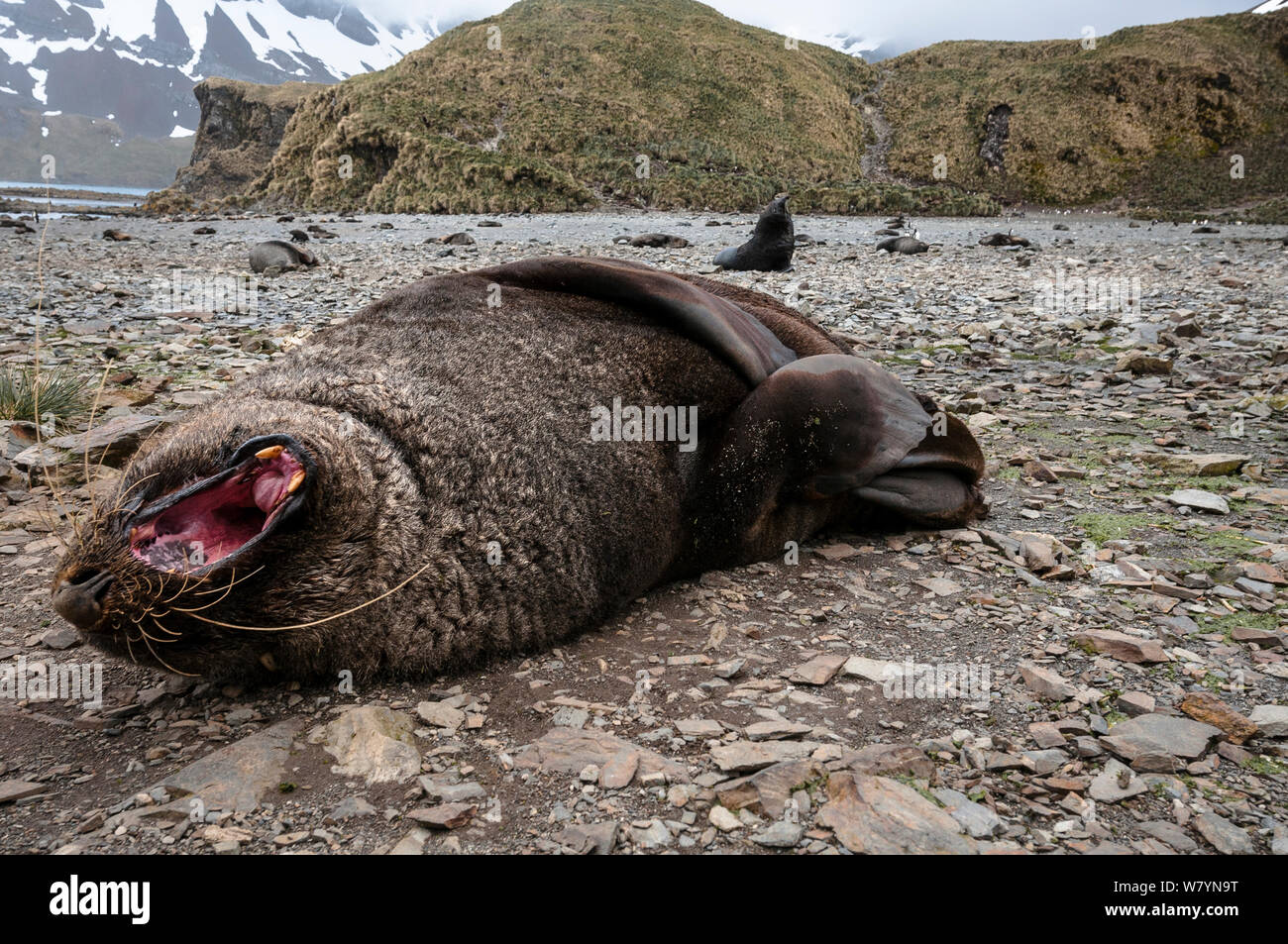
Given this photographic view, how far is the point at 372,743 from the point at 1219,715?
2.83m

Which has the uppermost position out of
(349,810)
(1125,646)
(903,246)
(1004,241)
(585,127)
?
(585,127)

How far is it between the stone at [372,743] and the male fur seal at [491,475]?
8.7 inches

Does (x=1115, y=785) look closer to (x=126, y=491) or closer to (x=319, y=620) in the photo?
(x=319, y=620)

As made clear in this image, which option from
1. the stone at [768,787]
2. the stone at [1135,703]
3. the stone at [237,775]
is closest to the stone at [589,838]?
Answer: the stone at [768,787]

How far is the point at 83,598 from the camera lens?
239 cm

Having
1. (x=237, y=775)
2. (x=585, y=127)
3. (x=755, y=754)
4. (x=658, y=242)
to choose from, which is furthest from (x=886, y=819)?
(x=585, y=127)

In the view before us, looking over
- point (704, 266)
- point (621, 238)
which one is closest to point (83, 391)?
point (704, 266)

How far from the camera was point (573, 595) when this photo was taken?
Answer: 350 cm

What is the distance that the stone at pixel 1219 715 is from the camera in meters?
2.74

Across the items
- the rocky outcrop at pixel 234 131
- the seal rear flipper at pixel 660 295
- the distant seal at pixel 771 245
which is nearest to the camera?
the seal rear flipper at pixel 660 295

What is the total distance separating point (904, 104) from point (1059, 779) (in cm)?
7224

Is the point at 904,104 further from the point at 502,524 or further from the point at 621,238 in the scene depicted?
the point at 502,524

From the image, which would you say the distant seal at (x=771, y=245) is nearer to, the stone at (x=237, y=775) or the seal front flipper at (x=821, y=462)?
the seal front flipper at (x=821, y=462)

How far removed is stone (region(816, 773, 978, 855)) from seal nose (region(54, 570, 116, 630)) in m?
2.14
